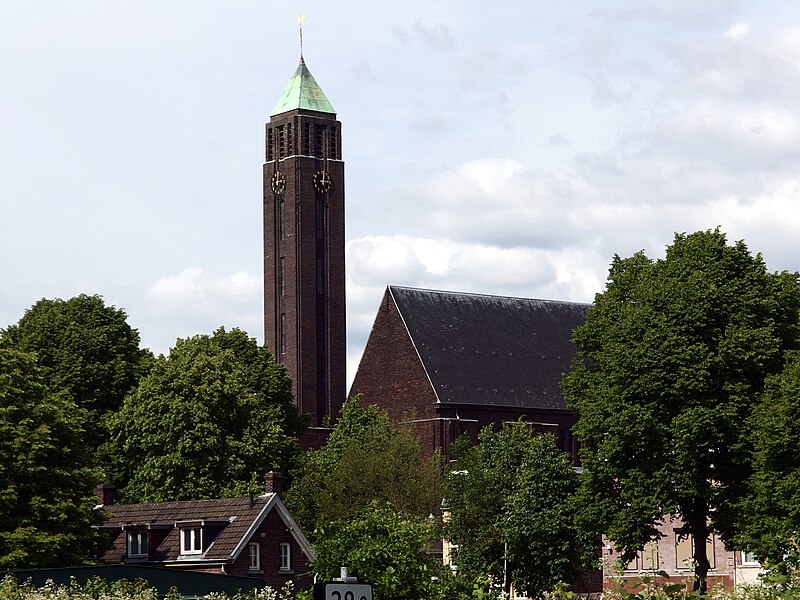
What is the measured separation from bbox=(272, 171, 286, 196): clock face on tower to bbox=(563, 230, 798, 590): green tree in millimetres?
62037

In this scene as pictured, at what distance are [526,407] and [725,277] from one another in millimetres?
42233

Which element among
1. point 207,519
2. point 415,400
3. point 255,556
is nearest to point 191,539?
point 207,519

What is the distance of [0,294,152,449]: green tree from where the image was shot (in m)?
71.9

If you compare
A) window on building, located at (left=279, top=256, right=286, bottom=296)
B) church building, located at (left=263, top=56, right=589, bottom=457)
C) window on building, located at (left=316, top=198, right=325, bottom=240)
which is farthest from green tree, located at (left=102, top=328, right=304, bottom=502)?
window on building, located at (left=316, top=198, right=325, bottom=240)

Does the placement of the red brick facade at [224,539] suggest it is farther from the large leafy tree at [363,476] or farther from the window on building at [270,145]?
the window on building at [270,145]

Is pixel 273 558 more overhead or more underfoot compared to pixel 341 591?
more underfoot

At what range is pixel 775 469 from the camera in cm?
4684

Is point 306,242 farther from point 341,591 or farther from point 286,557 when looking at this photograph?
point 341,591

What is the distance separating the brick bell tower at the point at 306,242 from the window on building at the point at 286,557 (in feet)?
159

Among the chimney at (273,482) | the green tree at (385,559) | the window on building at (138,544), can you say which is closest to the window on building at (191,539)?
the window on building at (138,544)

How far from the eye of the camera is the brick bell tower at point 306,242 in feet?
356

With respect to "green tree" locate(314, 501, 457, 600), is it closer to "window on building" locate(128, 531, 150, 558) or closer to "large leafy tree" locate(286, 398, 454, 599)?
"large leafy tree" locate(286, 398, 454, 599)

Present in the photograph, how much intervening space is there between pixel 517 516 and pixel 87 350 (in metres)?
27.1

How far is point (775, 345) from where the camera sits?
162 feet
